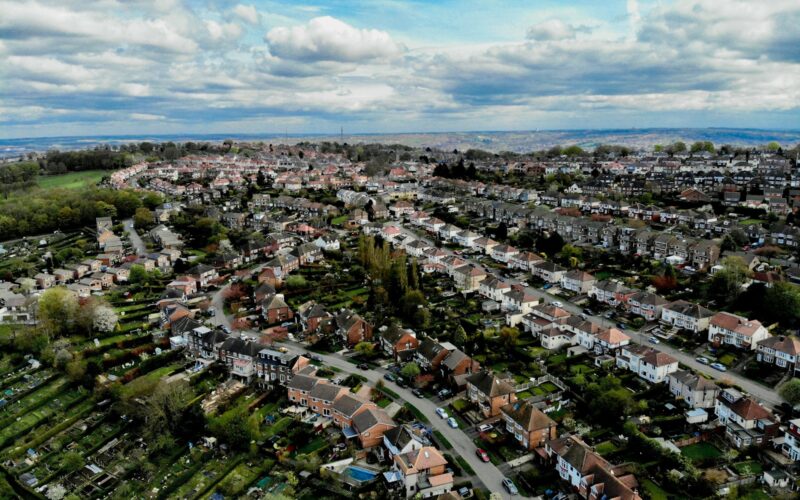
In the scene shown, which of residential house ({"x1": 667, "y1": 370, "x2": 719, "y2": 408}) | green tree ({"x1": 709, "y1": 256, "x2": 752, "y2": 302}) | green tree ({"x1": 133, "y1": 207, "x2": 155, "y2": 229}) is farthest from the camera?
green tree ({"x1": 133, "y1": 207, "x2": 155, "y2": 229})

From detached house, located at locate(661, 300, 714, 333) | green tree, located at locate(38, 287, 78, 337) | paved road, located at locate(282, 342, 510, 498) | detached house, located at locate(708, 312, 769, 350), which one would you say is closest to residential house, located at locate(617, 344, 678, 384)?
detached house, located at locate(708, 312, 769, 350)

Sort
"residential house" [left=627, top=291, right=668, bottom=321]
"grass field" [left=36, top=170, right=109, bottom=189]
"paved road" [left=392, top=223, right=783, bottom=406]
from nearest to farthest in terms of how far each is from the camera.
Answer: "paved road" [left=392, top=223, right=783, bottom=406] → "residential house" [left=627, top=291, right=668, bottom=321] → "grass field" [left=36, top=170, right=109, bottom=189]

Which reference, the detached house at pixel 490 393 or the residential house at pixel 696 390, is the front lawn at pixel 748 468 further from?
the detached house at pixel 490 393

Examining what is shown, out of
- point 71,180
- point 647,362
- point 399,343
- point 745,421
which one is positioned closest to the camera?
point 745,421

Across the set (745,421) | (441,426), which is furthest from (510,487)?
(745,421)

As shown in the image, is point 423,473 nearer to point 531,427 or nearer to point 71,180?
point 531,427

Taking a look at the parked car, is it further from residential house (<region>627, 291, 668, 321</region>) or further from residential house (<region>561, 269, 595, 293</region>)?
residential house (<region>561, 269, 595, 293</region>)

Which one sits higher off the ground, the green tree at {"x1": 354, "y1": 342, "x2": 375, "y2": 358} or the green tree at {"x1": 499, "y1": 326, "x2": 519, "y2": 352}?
the green tree at {"x1": 499, "y1": 326, "x2": 519, "y2": 352}
